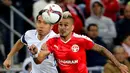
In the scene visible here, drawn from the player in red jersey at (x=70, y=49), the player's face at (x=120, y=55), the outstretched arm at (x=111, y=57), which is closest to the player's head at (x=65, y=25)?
the player in red jersey at (x=70, y=49)

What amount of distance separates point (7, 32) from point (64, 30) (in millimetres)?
3752

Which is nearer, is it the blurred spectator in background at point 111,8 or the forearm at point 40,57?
the forearm at point 40,57

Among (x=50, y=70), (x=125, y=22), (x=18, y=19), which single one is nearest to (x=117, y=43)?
(x=125, y=22)

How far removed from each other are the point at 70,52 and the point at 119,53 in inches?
101

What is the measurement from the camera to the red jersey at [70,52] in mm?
8039

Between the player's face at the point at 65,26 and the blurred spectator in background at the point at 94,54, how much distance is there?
119 inches

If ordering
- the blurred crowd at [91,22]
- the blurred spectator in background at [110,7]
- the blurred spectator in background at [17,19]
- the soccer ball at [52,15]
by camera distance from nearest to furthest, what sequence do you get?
the soccer ball at [52,15] < the blurred crowd at [91,22] < the blurred spectator in background at [17,19] < the blurred spectator in background at [110,7]

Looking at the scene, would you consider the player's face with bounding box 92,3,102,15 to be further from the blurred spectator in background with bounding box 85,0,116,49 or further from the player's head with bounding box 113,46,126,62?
the player's head with bounding box 113,46,126,62

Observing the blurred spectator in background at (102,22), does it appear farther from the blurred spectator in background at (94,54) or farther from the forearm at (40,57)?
the forearm at (40,57)

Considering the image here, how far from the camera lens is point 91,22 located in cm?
1155

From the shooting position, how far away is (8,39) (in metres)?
11.5

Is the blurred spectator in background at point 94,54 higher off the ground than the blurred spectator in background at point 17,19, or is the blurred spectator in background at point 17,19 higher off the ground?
the blurred spectator in background at point 17,19

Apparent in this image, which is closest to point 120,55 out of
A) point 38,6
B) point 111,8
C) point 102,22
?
point 102,22

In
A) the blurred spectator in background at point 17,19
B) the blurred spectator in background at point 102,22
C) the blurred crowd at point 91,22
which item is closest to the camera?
the blurred crowd at point 91,22
